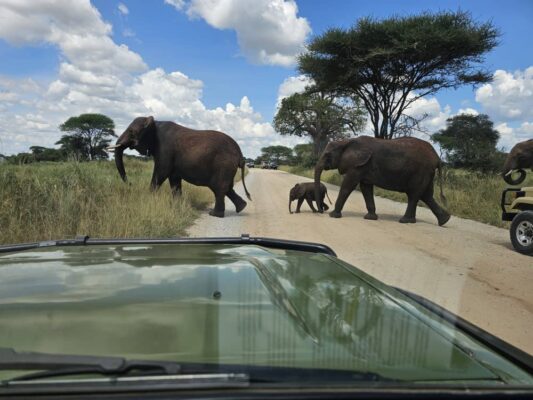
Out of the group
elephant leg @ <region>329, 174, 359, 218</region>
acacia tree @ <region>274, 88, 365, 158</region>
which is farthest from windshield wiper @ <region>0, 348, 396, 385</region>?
acacia tree @ <region>274, 88, 365, 158</region>

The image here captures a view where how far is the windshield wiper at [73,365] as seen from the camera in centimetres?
131

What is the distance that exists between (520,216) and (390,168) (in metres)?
4.72

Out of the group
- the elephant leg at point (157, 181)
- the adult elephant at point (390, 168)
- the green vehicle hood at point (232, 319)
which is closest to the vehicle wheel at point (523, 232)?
the adult elephant at point (390, 168)

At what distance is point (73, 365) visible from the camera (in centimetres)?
134

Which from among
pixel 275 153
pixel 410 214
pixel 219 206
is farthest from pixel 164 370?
pixel 275 153

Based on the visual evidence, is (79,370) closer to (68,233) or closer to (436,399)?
(436,399)

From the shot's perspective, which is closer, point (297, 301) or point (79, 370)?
point (79, 370)

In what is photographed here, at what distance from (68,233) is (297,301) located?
284 inches

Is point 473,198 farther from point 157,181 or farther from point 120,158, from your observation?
point 120,158

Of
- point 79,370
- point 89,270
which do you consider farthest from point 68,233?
point 79,370

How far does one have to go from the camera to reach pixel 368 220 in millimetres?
13195

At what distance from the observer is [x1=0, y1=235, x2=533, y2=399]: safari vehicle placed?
127 centimetres

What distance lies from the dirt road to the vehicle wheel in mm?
165

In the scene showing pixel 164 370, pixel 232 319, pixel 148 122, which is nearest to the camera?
pixel 164 370
